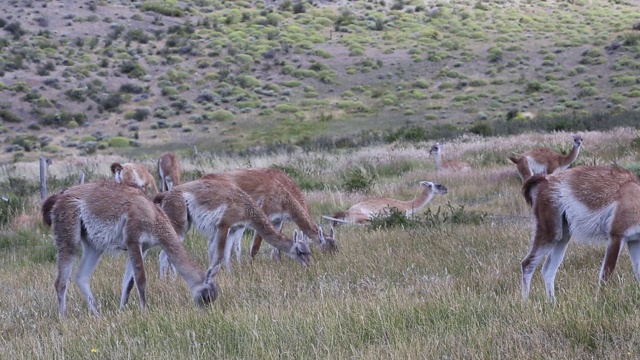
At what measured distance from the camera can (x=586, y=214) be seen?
7.65 metres

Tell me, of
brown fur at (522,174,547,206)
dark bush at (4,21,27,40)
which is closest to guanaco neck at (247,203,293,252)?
brown fur at (522,174,547,206)

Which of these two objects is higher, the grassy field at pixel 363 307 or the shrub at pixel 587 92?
the grassy field at pixel 363 307

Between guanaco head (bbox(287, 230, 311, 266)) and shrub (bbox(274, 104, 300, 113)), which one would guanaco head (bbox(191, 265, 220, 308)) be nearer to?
guanaco head (bbox(287, 230, 311, 266))

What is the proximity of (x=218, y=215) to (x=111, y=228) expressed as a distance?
1.84 metres

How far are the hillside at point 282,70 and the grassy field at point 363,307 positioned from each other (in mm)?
27850

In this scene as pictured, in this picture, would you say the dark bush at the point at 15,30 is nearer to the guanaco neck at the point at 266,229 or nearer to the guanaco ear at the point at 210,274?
the guanaco neck at the point at 266,229

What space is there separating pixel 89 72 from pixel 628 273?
59057 mm

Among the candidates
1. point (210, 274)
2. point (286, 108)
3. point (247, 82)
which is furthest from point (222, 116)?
point (210, 274)

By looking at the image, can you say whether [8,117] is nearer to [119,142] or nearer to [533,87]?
[119,142]

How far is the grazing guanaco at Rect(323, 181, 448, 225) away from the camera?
14992 millimetres

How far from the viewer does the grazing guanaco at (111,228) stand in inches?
330

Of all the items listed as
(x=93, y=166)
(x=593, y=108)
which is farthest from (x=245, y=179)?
(x=593, y=108)

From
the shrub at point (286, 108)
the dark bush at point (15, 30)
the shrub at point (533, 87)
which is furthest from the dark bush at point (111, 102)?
the shrub at point (533, 87)

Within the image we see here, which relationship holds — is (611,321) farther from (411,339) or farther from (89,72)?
(89,72)
